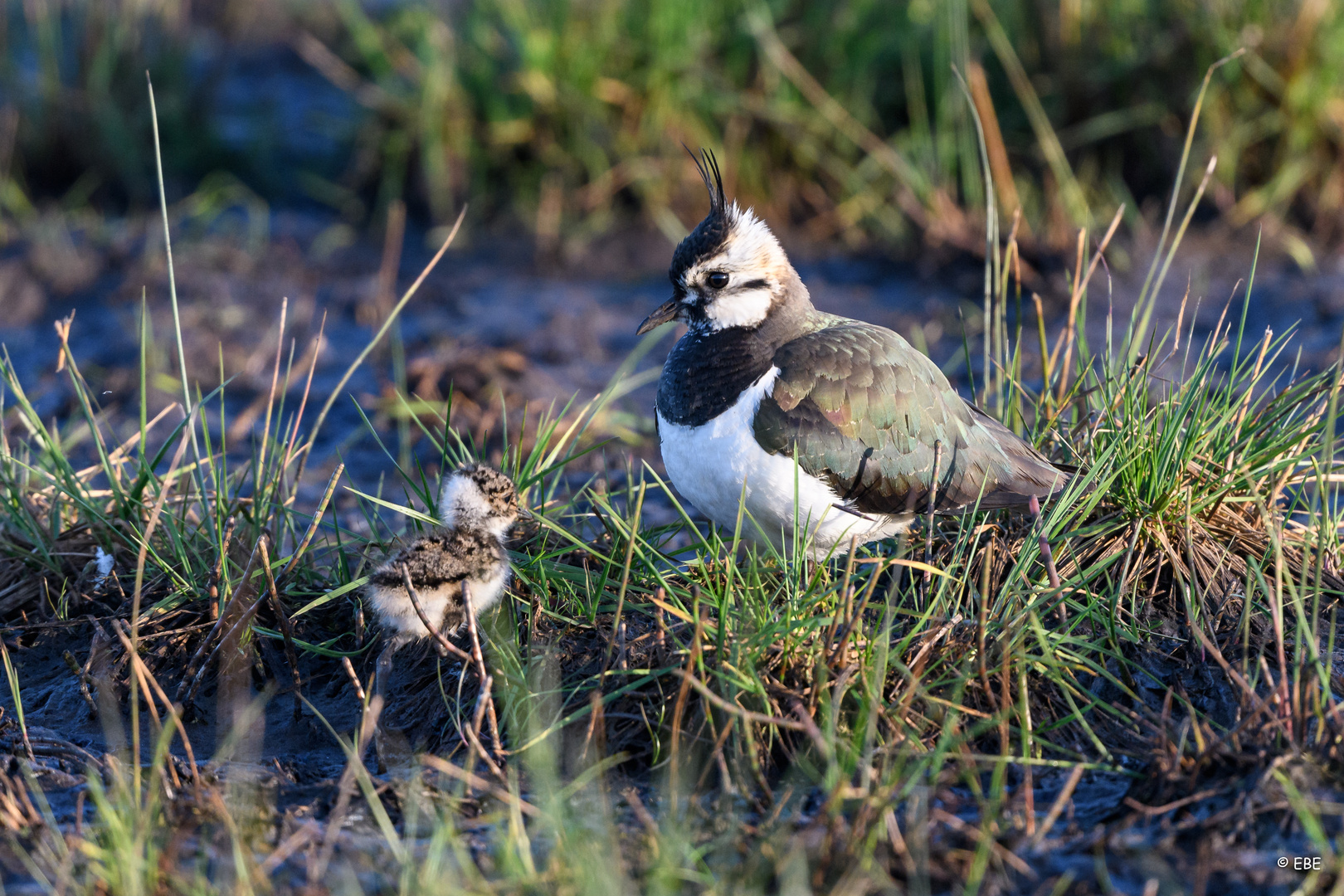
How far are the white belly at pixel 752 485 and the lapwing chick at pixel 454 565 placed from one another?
514mm

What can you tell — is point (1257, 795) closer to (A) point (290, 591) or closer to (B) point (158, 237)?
(A) point (290, 591)

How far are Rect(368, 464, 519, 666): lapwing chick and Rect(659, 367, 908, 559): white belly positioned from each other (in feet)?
1.69

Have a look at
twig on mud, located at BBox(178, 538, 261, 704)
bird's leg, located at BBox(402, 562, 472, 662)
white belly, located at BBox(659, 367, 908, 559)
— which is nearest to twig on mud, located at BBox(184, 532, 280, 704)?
twig on mud, located at BBox(178, 538, 261, 704)

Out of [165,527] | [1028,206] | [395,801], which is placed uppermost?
[1028,206]

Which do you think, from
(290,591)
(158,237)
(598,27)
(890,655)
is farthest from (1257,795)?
(158,237)

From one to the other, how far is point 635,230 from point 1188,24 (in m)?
3.01

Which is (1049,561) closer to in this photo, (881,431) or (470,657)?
(881,431)

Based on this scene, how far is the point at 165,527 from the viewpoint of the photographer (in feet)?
13.3

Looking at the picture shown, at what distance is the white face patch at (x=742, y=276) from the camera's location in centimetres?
397

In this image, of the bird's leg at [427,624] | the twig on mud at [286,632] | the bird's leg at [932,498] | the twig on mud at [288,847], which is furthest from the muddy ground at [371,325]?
the bird's leg at [932,498]

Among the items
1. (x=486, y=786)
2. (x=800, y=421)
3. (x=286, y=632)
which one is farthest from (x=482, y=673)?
(x=800, y=421)

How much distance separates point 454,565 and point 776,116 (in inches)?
159

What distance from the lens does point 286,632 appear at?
12.4 ft

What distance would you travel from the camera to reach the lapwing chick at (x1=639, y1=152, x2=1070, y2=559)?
12.1 feet
